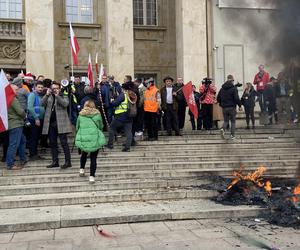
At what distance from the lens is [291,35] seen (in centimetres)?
784

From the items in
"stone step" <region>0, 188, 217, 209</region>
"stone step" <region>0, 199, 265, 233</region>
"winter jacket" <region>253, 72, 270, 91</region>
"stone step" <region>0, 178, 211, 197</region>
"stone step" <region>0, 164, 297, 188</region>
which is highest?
"winter jacket" <region>253, 72, 270, 91</region>

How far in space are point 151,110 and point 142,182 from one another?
368 cm

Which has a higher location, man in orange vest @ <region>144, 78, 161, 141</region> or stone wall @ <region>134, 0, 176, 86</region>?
stone wall @ <region>134, 0, 176, 86</region>

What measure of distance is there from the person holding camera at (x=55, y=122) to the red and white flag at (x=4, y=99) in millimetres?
783

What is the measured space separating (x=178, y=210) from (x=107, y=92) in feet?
20.3

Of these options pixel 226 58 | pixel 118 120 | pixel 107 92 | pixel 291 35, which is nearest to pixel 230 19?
pixel 291 35

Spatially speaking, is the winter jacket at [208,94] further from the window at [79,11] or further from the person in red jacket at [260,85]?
the window at [79,11]

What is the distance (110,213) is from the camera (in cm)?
755

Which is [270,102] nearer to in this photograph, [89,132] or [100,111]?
[100,111]

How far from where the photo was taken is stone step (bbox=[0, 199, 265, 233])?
7.07 meters

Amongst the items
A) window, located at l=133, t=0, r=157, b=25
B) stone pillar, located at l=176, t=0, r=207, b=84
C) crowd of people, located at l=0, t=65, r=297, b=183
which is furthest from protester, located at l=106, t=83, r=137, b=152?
window, located at l=133, t=0, r=157, b=25

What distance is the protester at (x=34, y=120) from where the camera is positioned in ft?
35.9

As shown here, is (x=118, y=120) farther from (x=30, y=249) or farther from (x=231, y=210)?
(x=30, y=249)

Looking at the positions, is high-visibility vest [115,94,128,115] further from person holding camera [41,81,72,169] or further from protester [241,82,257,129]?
protester [241,82,257,129]
